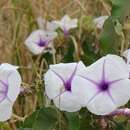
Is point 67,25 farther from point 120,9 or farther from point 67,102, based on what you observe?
point 67,102

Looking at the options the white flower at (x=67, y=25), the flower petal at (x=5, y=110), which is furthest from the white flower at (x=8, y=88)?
the white flower at (x=67, y=25)

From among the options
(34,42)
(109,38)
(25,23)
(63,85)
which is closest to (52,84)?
(63,85)

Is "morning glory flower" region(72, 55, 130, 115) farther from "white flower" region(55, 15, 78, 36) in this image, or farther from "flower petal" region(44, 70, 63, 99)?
"white flower" region(55, 15, 78, 36)

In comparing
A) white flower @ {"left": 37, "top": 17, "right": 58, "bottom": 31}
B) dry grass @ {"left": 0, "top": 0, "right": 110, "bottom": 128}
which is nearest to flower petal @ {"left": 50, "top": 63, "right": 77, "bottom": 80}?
dry grass @ {"left": 0, "top": 0, "right": 110, "bottom": 128}

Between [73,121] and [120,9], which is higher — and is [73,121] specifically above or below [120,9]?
below

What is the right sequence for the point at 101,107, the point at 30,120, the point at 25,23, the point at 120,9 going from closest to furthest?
1. the point at 101,107
2. the point at 30,120
3. the point at 120,9
4. the point at 25,23

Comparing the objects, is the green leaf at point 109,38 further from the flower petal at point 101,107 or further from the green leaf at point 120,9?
the flower petal at point 101,107

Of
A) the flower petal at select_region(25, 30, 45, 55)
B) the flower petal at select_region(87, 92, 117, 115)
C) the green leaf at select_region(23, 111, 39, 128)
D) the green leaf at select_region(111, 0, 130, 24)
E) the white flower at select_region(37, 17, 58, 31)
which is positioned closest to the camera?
the flower petal at select_region(87, 92, 117, 115)

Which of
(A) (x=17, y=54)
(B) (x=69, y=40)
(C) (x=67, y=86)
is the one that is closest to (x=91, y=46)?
(B) (x=69, y=40)
